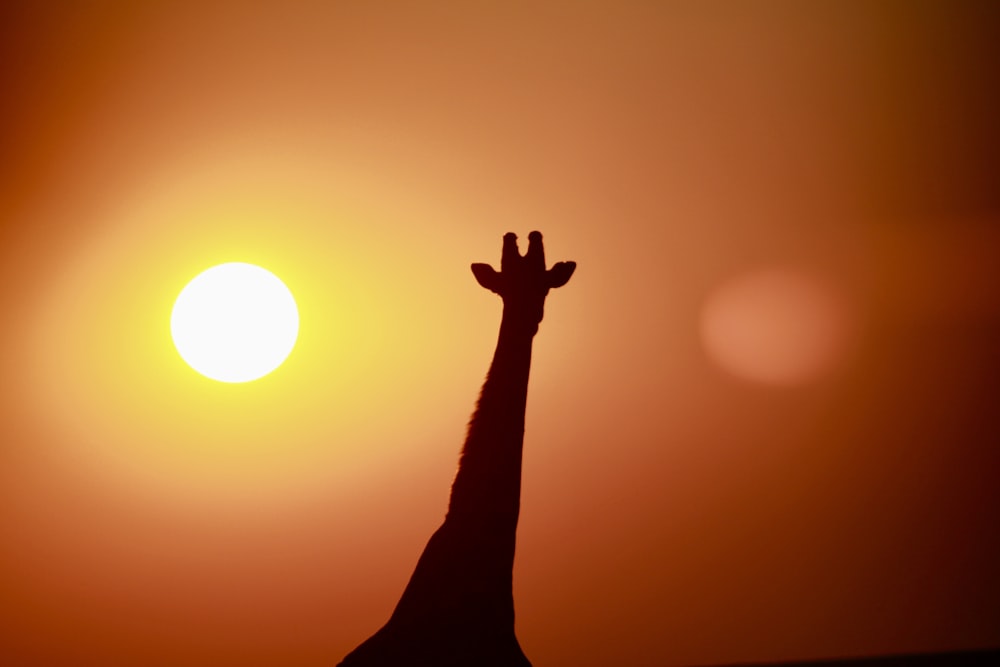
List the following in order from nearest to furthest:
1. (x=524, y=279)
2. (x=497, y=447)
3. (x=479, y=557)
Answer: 1. (x=479, y=557)
2. (x=497, y=447)
3. (x=524, y=279)

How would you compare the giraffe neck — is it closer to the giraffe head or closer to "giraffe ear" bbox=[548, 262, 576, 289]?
the giraffe head

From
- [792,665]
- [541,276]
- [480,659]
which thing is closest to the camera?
[480,659]

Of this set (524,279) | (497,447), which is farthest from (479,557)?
(524,279)

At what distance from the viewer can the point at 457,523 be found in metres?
2.83

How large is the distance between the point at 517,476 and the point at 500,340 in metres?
0.62

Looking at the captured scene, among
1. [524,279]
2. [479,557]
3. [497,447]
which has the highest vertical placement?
[524,279]

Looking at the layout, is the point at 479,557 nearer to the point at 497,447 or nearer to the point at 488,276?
the point at 497,447

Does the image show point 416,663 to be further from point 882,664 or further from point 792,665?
point 882,664

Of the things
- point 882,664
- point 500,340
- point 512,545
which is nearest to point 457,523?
point 512,545

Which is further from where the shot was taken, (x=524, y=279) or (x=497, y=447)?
(x=524, y=279)

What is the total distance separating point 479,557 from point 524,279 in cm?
130

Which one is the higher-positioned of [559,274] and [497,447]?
[559,274]

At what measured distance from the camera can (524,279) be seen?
338 centimetres

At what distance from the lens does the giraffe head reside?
330 centimetres
